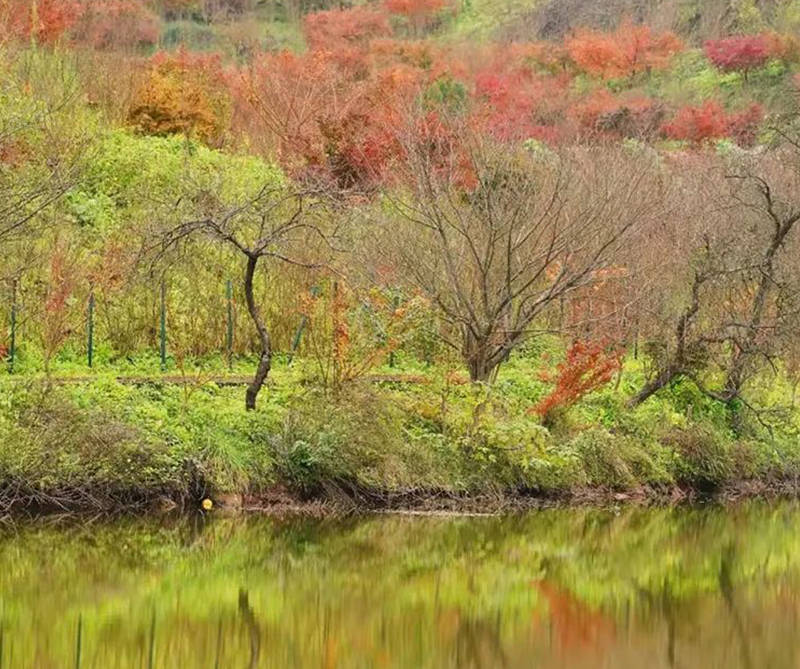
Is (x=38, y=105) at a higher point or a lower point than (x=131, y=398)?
higher

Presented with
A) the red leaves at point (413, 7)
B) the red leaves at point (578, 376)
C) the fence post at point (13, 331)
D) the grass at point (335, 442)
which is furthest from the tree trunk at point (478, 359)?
the red leaves at point (413, 7)

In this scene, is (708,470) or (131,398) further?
(708,470)

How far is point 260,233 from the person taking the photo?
2253cm

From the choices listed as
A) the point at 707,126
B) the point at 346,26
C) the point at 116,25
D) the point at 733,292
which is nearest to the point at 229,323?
the point at 733,292

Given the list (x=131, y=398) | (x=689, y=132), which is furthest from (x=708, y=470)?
(x=689, y=132)

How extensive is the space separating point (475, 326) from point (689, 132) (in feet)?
90.8

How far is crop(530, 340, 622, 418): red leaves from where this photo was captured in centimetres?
2348

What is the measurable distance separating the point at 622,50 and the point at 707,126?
9.80 meters

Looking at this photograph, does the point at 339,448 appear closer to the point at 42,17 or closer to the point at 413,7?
the point at 42,17

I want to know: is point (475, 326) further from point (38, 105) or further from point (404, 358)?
point (38, 105)

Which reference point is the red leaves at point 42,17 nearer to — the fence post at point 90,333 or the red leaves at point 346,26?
the fence post at point 90,333

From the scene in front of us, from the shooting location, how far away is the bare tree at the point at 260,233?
2152cm

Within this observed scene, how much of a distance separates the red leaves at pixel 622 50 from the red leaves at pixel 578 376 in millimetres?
34786

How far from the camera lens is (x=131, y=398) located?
21.3 metres
